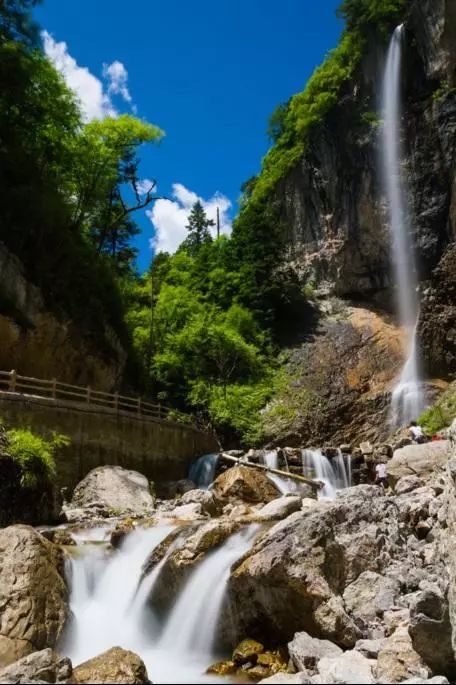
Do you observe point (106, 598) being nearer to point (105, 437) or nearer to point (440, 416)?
point (105, 437)

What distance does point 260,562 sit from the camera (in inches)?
318

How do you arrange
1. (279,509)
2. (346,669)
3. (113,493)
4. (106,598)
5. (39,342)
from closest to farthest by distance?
(346,669)
(106,598)
(279,509)
(113,493)
(39,342)

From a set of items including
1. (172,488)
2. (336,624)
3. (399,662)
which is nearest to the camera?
(399,662)

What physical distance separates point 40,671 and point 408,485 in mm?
9233

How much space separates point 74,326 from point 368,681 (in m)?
20.5

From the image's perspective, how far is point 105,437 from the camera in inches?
795

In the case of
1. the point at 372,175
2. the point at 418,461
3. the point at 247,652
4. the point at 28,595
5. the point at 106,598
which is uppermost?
the point at 372,175

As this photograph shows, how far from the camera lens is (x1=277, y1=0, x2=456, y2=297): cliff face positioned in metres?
32.5

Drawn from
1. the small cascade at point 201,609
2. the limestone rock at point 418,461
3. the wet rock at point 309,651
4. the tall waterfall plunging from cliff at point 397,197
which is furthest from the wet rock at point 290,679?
the tall waterfall plunging from cliff at point 397,197

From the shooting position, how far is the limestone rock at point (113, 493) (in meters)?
16.5

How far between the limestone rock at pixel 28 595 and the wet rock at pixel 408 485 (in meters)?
7.50

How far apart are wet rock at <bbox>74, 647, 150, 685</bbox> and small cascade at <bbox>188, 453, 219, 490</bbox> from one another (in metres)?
17.0

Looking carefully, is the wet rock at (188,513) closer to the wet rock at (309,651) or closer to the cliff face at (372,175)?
the wet rock at (309,651)

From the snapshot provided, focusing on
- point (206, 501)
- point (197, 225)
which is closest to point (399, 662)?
point (206, 501)
